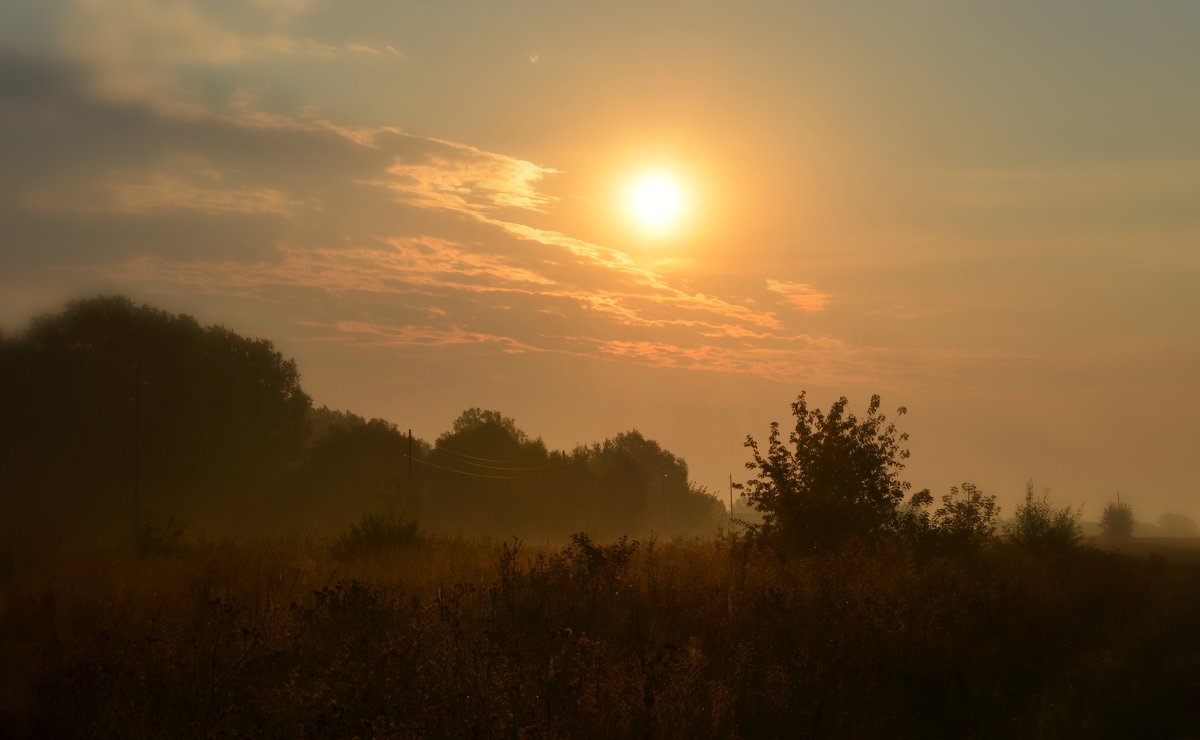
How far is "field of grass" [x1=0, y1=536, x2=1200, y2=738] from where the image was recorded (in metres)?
8.57

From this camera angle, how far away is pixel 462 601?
45.2 feet

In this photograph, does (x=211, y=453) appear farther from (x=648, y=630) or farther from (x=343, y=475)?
(x=648, y=630)

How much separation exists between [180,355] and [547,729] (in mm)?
66116

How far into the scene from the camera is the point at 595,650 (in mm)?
10211

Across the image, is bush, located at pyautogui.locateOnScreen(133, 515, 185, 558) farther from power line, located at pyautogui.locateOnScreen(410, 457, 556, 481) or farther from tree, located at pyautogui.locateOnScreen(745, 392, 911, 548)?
power line, located at pyautogui.locateOnScreen(410, 457, 556, 481)

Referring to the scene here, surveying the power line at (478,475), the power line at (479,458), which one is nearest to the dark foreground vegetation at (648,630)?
the power line at (478,475)

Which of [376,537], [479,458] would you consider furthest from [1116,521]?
[376,537]

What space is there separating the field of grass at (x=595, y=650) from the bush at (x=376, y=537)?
4.00 metres

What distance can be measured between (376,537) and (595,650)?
17782 millimetres

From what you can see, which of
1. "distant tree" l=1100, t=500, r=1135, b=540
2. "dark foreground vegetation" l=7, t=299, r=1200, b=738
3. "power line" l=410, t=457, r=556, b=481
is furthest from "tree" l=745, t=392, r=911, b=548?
"distant tree" l=1100, t=500, r=1135, b=540

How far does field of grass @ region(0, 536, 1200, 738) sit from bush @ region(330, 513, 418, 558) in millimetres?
3999

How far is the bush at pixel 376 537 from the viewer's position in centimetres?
2584

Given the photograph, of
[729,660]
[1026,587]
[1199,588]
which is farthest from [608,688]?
Answer: [1199,588]

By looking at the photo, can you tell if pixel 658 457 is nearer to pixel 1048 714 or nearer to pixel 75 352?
pixel 75 352
